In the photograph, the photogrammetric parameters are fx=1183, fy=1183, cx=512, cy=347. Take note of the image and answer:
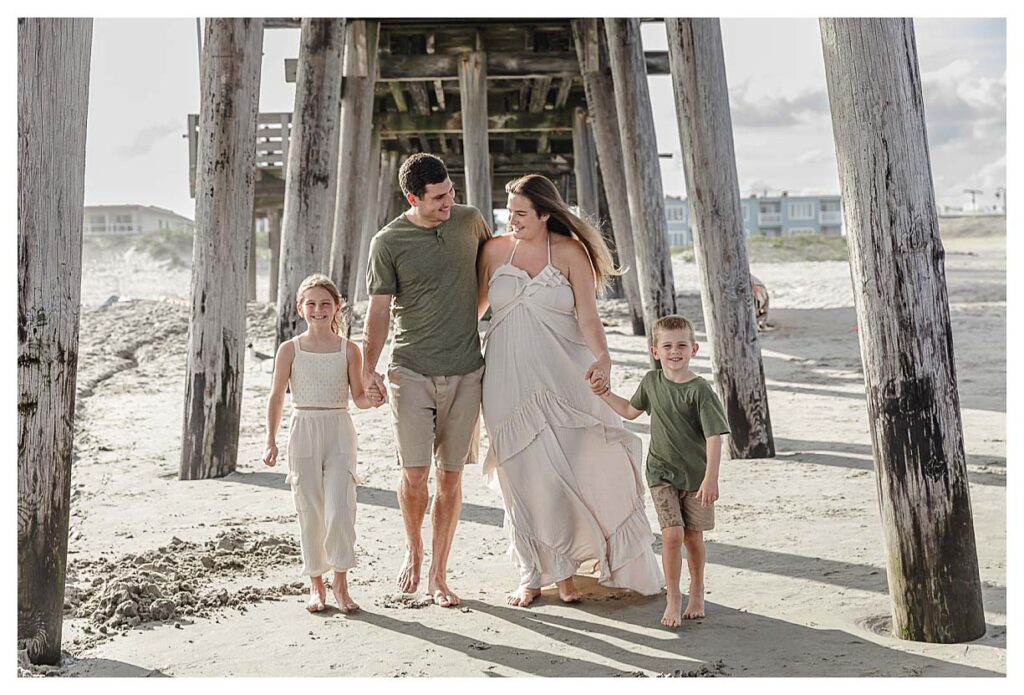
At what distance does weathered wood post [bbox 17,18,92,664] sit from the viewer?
370 cm

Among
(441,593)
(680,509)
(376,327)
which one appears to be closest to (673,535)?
(680,509)

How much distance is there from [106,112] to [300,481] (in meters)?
81.6

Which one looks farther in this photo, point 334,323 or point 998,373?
point 998,373

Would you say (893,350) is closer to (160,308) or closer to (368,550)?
(368,550)

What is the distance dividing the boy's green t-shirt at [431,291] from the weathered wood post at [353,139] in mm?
8292

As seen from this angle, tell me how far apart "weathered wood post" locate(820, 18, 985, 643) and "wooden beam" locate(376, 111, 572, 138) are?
13.4m

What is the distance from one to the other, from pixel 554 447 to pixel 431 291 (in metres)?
0.78

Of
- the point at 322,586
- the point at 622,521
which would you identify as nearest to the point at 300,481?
the point at 322,586

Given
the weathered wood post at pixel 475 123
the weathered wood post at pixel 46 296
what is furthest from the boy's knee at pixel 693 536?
the weathered wood post at pixel 475 123

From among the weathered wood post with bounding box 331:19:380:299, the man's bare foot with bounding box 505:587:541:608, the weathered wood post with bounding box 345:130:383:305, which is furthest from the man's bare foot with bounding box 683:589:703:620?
the weathered wood post with bounding box 345:130:383:305

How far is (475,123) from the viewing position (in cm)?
1350

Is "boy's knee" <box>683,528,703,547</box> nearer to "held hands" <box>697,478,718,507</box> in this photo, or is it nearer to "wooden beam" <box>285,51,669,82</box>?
"held hands" <box>697,478,718,507</box>

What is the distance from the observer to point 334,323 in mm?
4762

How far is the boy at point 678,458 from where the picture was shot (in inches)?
166
